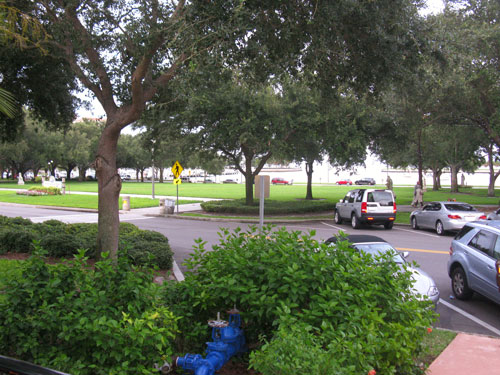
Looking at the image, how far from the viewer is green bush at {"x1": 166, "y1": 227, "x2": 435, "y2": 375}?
343 cm

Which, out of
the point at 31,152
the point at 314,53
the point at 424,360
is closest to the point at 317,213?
the point at 314,53

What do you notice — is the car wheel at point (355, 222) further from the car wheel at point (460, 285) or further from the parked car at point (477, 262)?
the car wheel at point (460, 285)

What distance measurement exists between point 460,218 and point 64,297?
56.0ft

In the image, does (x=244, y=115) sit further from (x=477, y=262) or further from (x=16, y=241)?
(x=477, y=262)

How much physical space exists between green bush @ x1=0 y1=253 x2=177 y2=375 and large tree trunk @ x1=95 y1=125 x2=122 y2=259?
4.06 metres

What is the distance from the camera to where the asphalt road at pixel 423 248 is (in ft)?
23.7

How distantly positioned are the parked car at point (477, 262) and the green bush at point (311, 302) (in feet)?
13.1

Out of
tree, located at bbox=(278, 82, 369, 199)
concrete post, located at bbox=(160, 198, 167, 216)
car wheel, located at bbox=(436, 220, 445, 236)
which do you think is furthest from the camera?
concrete post, located at bbox=(160, 198, 167, 216)

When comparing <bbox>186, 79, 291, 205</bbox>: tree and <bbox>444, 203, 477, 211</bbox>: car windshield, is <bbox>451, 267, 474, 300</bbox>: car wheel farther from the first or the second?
<bbox>186, 79, 291, 205</bbox>: tree

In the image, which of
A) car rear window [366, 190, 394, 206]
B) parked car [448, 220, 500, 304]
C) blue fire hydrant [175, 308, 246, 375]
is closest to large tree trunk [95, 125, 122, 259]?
blue fire hydrant [175, 308, 246, 375]

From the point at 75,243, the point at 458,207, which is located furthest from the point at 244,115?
the point at 75,243

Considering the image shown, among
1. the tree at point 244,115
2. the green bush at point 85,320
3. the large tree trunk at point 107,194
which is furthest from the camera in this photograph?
the tree at point 244,115

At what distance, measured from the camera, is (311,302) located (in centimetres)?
383

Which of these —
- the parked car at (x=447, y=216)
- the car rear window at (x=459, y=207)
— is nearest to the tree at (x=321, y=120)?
the parked car at (x=447, y=216)
